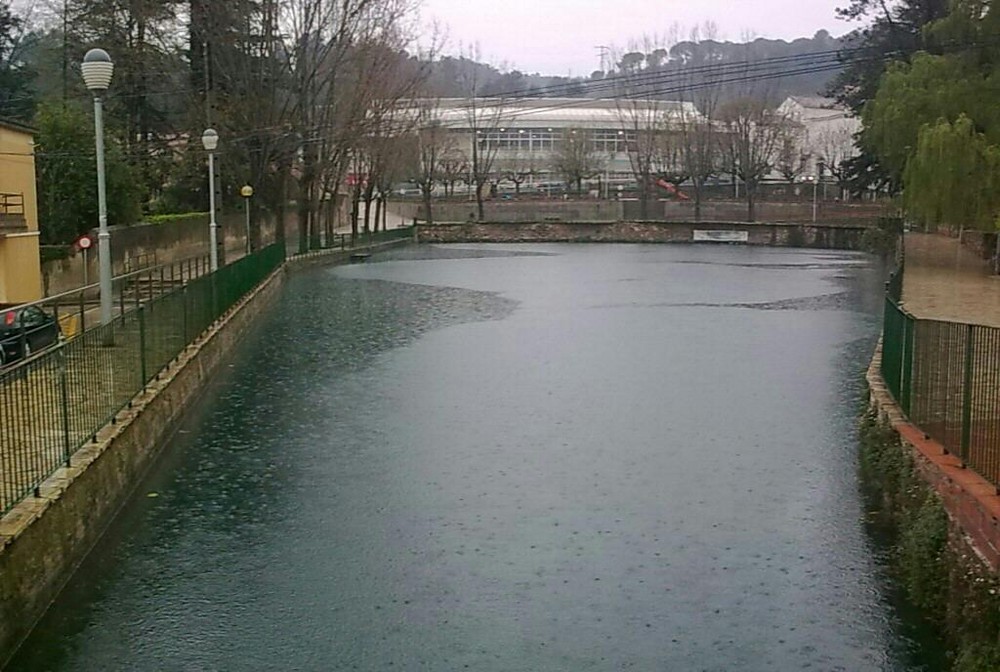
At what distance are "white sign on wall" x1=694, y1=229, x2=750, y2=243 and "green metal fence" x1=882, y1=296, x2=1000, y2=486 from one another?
6042 cm

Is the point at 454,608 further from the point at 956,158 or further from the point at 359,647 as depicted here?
the point at 956,158

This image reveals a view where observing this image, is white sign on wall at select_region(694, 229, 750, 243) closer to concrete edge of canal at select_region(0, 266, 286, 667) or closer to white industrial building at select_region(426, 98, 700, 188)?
white industrial building at select_region(426, 98, 700, 188)

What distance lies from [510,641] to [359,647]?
3.78ft

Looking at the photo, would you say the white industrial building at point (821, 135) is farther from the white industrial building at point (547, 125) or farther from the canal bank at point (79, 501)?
the canal bank at point (79, 501)

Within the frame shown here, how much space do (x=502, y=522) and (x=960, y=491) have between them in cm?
469

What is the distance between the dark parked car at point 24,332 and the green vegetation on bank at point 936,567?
46.9 ft

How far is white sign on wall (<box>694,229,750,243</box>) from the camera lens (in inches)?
2916

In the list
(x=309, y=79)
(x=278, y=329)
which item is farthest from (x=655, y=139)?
(x=278, y=329)

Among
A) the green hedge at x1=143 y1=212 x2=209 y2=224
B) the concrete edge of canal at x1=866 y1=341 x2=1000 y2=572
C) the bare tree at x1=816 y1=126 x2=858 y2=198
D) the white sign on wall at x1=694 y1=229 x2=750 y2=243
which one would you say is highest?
the bare tree at x1=816 y1=126 x2=858 y2=198

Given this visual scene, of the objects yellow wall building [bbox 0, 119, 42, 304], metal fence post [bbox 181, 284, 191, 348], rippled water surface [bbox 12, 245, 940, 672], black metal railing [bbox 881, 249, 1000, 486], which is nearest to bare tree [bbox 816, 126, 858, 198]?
yellow wall building [bbox 0, 119, 42, 304]

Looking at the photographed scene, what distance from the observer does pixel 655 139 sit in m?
96.6

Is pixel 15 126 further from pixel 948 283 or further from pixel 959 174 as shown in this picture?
pixel 959 174

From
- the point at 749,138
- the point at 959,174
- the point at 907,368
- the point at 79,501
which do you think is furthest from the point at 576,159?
the point at 79,501

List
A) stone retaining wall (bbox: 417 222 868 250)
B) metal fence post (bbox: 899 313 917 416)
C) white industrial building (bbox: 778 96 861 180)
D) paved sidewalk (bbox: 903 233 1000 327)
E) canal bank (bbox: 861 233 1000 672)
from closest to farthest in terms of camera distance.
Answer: canal bank (bbox: 861 233 1000 672)
metal fence post (bbox: 899 313 917 416)
paved sidewalk (bbox: 903 233 1000 327)
stone retaining wall (bbox: 417 222 868 250)
white industrial building (bbox: 778 96 861 180)
